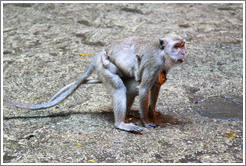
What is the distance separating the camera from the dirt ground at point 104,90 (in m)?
4.31

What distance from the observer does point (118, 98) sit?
468cm

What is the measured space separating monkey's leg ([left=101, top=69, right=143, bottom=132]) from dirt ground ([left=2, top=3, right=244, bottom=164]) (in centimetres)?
14

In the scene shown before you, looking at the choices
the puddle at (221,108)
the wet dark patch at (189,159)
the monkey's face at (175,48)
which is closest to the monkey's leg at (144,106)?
the monkey's face at (175,48)

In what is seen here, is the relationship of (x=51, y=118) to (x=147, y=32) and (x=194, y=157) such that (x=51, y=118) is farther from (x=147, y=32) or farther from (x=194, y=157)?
(x=147, y=32)

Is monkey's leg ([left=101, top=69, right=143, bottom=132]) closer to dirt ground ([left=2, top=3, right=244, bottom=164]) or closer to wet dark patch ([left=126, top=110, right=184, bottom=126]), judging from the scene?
dirt ground ([left=2, top=3, right=244, bottom=164])

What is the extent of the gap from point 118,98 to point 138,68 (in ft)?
1.54

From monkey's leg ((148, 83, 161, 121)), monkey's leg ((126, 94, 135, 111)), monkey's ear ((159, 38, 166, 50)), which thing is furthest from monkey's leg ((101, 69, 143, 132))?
monkey's ear ((159, 38, 166, 50))

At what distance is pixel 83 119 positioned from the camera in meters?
5.06

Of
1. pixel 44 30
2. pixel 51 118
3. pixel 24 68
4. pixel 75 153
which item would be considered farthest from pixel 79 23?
pixel 75 153

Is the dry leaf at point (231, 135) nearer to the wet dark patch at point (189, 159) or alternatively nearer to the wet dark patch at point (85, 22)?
the wet dark patch at point (189, 159)

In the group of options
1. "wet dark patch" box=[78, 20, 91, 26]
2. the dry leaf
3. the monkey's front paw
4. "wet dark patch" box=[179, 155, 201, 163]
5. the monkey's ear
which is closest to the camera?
"wet dark patch" box=[179, 155, 201, 163]

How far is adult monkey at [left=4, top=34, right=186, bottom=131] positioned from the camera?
445 cm

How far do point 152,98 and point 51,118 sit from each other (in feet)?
4.81

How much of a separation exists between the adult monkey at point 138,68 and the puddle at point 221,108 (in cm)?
89
